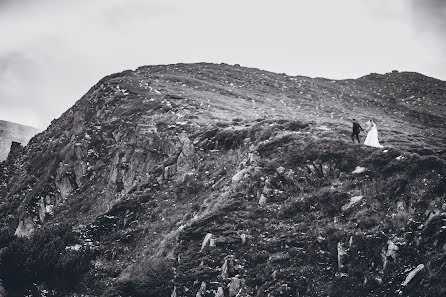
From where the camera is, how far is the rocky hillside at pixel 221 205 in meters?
22.9

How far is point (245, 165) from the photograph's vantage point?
101 ft

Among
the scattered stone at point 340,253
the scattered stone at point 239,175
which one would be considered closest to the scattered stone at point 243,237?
the scattered stone at point 239,175

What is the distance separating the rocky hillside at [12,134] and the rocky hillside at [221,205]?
205 ft

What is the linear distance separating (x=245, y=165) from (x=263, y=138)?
3.23m

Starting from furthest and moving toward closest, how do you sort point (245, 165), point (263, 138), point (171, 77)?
Result: 1. point (171, 77)
2. point (263, 138)
3. point (245, 165)

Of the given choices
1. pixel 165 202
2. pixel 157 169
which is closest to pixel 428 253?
pixel 165 202

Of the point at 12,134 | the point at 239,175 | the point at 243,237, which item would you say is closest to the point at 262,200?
the point at 239,175

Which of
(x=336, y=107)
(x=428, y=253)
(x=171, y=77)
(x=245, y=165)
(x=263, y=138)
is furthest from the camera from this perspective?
(x=171, y=77)

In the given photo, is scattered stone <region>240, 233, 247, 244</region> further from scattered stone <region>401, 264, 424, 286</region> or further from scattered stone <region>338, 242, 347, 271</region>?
scattered stone <region>401, 264, 424, 286</region>

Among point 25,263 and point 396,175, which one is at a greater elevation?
point 396,175

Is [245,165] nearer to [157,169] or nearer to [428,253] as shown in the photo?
[157,169]

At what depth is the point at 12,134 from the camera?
116m

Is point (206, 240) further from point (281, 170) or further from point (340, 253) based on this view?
point (340, 253)

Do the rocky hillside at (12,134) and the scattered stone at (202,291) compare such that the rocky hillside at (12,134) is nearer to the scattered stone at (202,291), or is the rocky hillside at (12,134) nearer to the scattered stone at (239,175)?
the scattered stone at (239,175)
